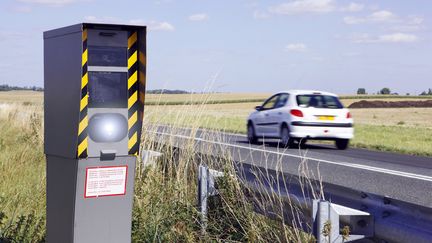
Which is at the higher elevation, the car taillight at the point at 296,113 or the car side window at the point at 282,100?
the car side window at the point at 282,100

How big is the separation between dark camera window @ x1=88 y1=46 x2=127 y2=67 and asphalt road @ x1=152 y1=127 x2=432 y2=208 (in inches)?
105

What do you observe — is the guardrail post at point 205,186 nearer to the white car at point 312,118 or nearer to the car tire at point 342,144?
the white car at point 312,118

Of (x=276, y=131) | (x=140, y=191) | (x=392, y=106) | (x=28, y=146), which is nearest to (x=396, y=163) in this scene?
(x=276, y=131)

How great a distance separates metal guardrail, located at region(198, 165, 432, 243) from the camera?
4031mm

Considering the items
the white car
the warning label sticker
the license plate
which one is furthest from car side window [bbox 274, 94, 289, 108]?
the warning label sticker

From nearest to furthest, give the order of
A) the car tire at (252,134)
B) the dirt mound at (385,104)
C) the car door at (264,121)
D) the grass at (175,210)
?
the grass at (175,210) → the car door at (264,121) → the car tire at (252,134) → the dirt mound at (385,104)

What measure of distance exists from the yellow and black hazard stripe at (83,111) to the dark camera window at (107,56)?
0.05 metres

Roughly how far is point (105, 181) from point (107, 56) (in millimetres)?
764

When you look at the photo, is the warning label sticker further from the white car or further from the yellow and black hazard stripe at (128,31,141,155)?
the white car

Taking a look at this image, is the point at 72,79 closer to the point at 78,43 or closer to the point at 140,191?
the point at 78,43

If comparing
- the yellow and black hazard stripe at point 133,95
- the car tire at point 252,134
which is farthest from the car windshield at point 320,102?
the yellow and black hazard stripe at point 133,95

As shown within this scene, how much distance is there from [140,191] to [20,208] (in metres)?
1.17

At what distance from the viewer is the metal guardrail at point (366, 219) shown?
4.03m

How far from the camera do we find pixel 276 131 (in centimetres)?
2250
